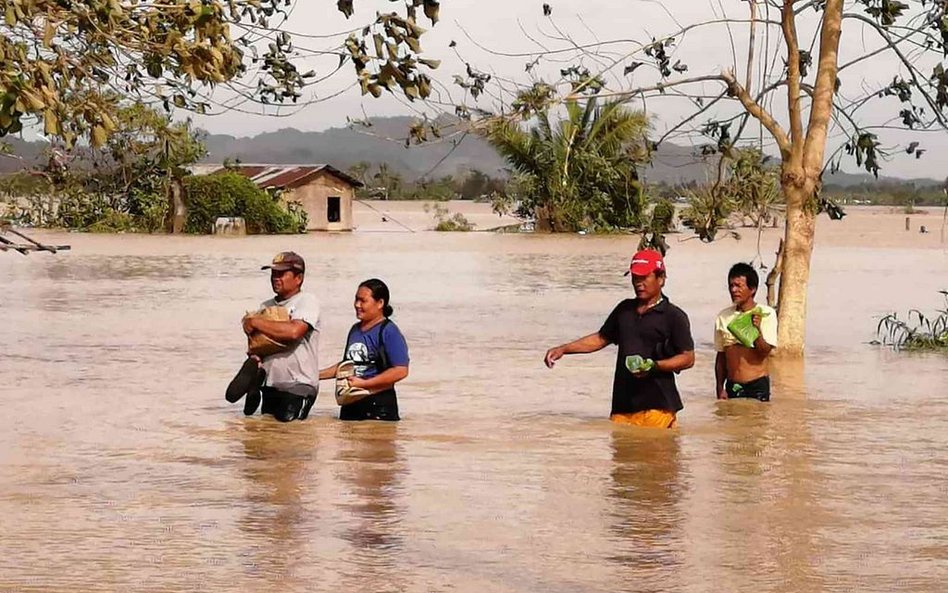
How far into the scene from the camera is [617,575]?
750 centimetres

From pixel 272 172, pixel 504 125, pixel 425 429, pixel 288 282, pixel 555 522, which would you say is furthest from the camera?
pixel 272 172

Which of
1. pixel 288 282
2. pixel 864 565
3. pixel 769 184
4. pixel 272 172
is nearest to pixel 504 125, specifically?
pixel 769 184

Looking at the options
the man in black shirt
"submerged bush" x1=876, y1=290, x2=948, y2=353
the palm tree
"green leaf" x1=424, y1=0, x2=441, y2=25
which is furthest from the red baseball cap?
the palm tree

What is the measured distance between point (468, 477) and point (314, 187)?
161 feet

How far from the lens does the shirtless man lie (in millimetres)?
11258

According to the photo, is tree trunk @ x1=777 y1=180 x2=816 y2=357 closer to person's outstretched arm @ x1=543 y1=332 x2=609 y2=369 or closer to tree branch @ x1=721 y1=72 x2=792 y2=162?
tree branch @ x1=721 y1=72 x2=792 y2=162

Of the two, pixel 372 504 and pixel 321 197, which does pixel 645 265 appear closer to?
pixel 372 504

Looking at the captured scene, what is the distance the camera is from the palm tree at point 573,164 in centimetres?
4922

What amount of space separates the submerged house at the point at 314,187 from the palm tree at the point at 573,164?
6703 mm

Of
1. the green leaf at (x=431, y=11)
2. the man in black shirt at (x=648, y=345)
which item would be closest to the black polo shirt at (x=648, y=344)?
the man in black shirt at (x=648, y=345)

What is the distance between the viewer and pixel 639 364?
32.1 feet

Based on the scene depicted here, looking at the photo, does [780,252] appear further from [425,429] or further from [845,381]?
[425,429]

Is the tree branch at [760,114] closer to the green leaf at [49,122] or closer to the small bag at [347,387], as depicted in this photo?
the small bag at [347,387]

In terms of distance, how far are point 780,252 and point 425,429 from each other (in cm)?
608
